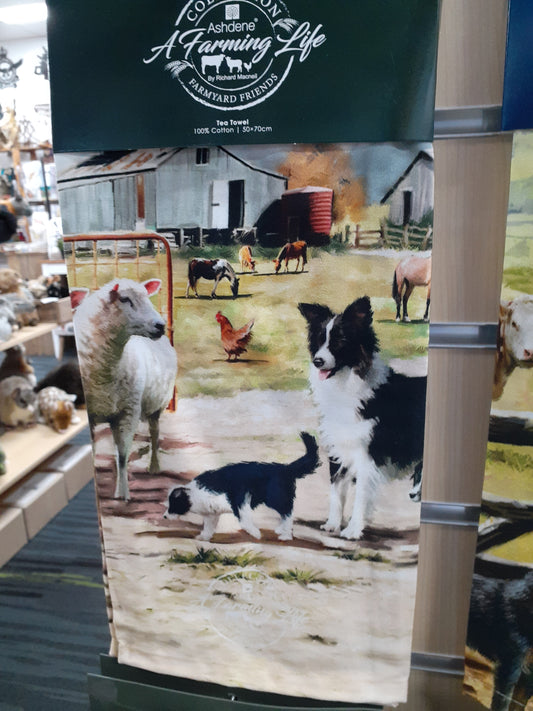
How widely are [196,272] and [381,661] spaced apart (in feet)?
2.57

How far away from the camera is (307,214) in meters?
0.78

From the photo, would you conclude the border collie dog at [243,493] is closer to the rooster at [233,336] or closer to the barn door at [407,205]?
the rooster at [233,336]

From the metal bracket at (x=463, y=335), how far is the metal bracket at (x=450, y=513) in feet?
1.01

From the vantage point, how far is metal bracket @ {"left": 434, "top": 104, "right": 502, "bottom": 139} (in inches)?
31.1

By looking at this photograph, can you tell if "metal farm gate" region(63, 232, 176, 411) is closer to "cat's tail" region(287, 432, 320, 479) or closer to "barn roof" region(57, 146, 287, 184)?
"barn roof" region(57, 146, 287, 184)

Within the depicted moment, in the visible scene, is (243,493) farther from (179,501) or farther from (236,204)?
(236,204)

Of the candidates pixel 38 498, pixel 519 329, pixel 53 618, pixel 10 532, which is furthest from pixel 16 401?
pixel 519 329

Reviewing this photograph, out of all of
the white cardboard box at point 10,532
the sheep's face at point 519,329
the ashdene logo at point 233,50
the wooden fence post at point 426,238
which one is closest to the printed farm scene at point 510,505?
the sheep's face at point 519,329

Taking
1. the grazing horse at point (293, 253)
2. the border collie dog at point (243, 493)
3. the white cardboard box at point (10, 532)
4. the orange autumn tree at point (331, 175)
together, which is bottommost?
the white cardboard box at point (10, 532)

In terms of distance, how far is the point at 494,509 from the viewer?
88cm

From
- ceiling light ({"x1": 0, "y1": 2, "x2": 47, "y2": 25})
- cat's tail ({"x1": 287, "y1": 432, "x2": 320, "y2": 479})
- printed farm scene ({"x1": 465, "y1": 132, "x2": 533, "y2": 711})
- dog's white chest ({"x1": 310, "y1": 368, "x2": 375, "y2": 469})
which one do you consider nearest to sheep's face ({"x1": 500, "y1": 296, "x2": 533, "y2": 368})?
printed farm scene ({"x1": 465, "y1": 132, "x2": 533, "y2": 711})

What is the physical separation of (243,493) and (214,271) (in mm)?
403

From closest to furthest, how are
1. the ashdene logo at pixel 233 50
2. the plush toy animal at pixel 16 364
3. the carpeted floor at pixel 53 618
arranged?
the ashdene logo at pixel 233 50 → the carpeted floor at pixel 53 618 → the plush toy animal at pixel 16 364

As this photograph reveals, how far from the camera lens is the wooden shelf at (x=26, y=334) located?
2.18 meters
